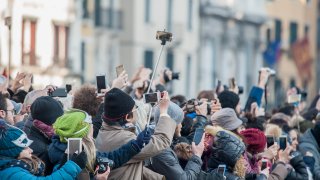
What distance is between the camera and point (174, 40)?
224ft

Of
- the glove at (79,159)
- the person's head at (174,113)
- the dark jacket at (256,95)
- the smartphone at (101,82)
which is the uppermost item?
the smartphone at (101,82)

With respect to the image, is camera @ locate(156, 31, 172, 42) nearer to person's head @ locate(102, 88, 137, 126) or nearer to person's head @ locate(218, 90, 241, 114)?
person's head @ locate(102, 88, 137, 126)

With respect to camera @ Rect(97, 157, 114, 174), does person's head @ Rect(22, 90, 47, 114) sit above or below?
above

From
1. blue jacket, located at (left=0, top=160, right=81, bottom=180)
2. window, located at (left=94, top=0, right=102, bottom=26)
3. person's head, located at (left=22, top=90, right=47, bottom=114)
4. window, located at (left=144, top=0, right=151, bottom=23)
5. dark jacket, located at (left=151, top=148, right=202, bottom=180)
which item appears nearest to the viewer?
blue jacket, located at (left=0, top=160, right=81, bottom=180)

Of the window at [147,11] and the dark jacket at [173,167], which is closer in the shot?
the dark jacket at [173,167]

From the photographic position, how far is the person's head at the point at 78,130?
1255cm

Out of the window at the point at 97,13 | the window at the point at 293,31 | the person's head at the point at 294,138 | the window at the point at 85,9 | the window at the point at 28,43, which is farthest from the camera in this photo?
the window at the point at 293,31

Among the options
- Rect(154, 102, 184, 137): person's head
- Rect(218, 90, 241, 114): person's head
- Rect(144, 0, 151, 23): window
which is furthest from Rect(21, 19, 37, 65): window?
Rect(154, 102, 184, 137): person's head

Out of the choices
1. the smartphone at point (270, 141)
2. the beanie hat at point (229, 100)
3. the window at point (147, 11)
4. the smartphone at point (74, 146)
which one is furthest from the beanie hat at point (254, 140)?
the window at point (147, 11)

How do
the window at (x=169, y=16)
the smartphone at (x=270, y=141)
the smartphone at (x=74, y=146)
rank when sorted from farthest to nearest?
the window at (x=169, y=16) < the smartphone at (x=270, y=141) < the smartphone at (x=74, y=146)

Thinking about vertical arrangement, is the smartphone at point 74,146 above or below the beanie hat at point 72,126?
below

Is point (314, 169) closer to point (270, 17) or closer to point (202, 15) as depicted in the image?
point (202, 15)

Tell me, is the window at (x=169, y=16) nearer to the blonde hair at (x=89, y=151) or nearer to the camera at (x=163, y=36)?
the camera at (x=163, y=36)

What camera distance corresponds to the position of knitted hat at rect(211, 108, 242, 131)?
616 inches
